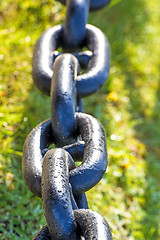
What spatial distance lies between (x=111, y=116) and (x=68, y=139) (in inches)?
42.6

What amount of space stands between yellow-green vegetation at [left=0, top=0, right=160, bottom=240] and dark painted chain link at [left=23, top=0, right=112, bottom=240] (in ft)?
1.74

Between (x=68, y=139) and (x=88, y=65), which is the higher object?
(x=88, y=65)

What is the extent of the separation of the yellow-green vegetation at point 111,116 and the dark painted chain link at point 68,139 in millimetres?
529

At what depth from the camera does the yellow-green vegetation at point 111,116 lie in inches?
76.2

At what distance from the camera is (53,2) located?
10.0ft

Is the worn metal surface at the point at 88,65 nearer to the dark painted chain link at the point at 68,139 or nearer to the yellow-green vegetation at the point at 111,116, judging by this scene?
the dark painted chain link at the point at 68,139

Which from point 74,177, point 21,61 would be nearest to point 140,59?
point 21,61

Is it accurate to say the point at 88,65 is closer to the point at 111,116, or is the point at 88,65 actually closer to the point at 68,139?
the point at 68,139

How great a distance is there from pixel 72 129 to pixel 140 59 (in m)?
1.81

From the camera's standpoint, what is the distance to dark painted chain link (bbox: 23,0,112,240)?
1.12m

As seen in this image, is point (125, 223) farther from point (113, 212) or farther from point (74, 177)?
point (74, 177)

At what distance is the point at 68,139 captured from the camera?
4.95 ft

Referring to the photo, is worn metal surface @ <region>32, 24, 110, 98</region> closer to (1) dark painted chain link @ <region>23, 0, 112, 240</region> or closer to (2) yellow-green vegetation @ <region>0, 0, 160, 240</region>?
(1) dark painted chain link @ <region>23, 0, 112, 240</region>

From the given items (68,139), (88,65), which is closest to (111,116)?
(88,65)
